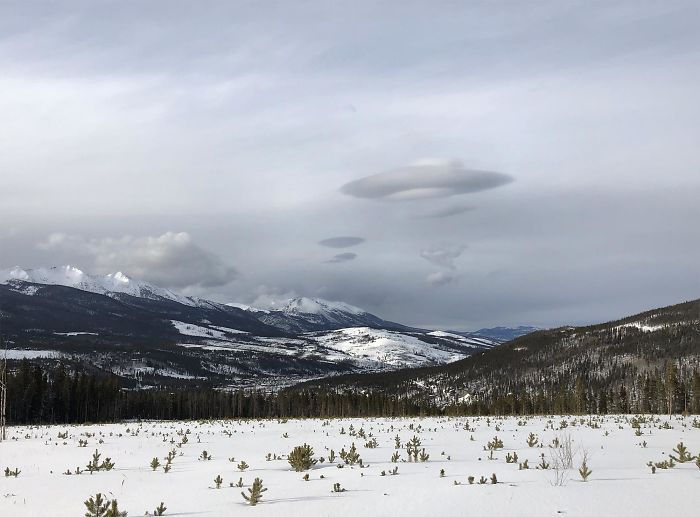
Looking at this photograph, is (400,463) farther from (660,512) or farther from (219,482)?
(660,512)

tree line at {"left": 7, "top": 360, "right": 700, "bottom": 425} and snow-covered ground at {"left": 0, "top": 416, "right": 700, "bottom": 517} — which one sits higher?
snow-covered ground at {"left": 0, "top": 416, "right": 700, "bottom": 517}

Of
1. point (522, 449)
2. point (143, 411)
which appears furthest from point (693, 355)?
point (522, 449)

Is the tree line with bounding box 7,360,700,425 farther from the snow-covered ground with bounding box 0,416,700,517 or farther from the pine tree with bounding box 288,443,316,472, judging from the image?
the pine tree with bounding box 288,443,316,472

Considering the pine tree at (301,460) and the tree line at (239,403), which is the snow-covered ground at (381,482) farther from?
the tree line at (239,403)

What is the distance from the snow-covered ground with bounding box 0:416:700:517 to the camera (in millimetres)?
11255

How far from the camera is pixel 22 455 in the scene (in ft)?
79.0

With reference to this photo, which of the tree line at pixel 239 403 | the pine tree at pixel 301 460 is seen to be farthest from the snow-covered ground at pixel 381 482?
the tree line at pixel 239 403

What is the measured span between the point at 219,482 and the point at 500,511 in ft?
23.4

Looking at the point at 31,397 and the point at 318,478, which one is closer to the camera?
the point at 318,478

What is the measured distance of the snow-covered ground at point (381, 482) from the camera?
11.3 metres

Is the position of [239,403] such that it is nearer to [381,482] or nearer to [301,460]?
[301,460]

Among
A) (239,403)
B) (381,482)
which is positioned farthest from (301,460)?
(239,403)

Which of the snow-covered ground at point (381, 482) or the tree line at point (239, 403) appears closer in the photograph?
the snow-covered ground at point (381, 482)

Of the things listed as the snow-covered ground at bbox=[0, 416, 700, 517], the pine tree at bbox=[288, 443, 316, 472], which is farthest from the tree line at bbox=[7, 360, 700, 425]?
the pine tree at bbox=[288, 443, 316, 472]
